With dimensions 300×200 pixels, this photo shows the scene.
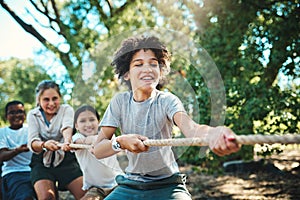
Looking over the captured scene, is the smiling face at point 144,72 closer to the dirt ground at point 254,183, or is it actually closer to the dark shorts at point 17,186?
the dark shorts at point 17,186

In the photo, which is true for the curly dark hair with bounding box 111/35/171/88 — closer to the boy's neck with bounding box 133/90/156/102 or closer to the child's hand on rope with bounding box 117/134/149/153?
the boy's neck with bounding box 133/90/156/102

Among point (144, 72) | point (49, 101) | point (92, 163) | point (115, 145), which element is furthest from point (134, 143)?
point (49, 101)

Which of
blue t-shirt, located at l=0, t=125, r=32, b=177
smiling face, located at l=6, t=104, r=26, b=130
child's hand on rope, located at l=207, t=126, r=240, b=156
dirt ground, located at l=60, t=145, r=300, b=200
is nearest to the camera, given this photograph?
child's hand on rope, located at l=207, t=126, r=240, b=156

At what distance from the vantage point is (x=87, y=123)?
315 cm

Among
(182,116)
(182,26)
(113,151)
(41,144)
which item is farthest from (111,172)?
(182,26)

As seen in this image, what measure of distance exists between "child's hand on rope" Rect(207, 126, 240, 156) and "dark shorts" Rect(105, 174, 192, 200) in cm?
61

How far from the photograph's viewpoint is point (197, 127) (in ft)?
5.96

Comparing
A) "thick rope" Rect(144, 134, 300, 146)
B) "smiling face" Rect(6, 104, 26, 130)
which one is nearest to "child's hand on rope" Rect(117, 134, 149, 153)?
"thick rope" Rect(144, 134, 300, 146)

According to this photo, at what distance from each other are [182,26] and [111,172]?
11.5ft

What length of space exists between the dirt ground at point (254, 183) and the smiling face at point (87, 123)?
1.20 m

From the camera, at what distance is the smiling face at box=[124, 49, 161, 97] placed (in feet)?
6.92

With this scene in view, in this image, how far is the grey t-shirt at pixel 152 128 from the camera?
206 cm

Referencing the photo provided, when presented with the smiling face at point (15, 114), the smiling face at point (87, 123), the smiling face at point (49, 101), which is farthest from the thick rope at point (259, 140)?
the smiling face at point (15, 114)

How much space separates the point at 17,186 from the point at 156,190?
77.9 inches
